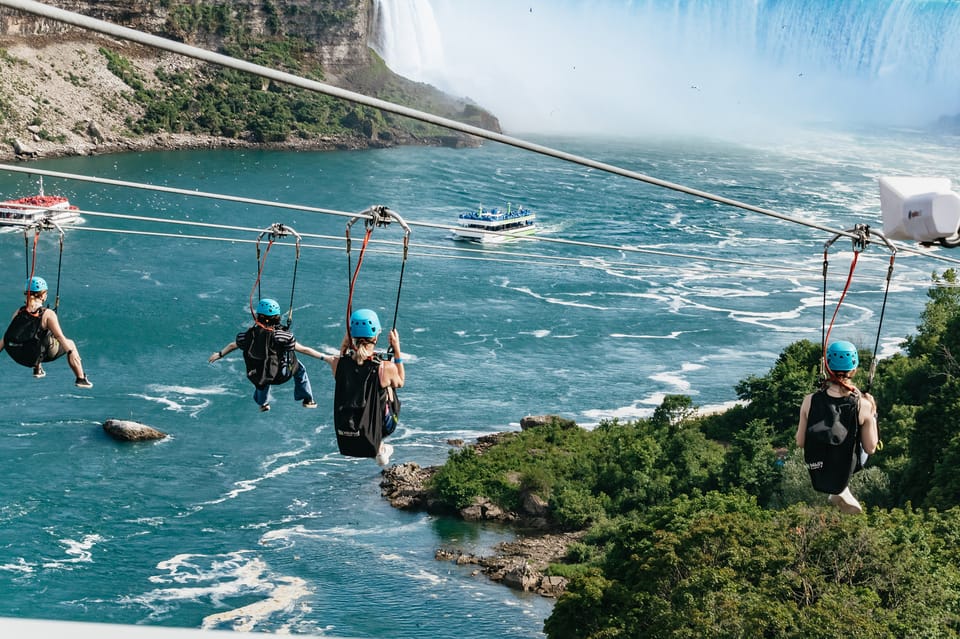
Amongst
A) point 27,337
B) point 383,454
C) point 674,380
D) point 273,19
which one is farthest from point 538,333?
point 273,19

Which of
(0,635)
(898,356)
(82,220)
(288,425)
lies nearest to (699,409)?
(898,356)

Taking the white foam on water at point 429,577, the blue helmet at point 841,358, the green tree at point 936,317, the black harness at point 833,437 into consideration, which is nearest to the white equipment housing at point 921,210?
the blue helmet at point 841,358

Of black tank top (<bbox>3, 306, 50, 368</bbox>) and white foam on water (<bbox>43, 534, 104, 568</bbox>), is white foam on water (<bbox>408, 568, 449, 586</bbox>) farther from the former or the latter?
black tank top (<bbox>3, 306, 50, 368</bbox>)

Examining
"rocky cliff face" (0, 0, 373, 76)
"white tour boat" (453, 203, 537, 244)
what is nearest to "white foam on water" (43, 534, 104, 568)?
"white tour boat" (453, 203, 537, 244)

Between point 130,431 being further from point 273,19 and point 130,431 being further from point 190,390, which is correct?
point 273,19

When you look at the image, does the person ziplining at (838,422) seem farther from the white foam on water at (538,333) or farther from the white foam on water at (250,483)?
the white foam on water at (538,333)

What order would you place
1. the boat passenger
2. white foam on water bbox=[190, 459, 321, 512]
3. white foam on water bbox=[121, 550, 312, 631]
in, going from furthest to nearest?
white foam on water bbox=[190, 459, 321, 512] → white foam on water bbox=[121, 550, 312, 631] → the boat passenger
